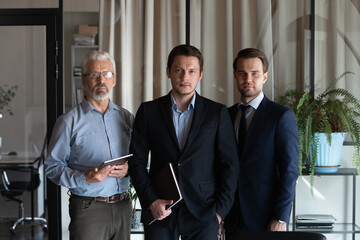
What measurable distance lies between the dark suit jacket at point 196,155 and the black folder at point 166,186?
4cm

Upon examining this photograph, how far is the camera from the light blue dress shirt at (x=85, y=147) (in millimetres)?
2986

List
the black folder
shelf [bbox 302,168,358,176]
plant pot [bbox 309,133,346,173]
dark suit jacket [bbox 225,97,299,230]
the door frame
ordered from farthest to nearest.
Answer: the door frame
shelf [bbox 302,168,358,176]
plant pot [bbox 309,133,346,173]
dark suit jacket [bbox 225,97,299,230]
the black folder

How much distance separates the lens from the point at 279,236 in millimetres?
1971

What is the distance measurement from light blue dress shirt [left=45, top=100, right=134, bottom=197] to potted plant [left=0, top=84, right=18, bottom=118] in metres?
1.90

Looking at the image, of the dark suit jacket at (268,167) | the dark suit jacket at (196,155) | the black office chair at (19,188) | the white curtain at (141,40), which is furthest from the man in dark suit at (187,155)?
the black office chair at (19,188)

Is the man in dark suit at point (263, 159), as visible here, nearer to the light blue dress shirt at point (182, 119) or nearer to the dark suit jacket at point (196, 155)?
the dark suit jacket at point (196, 155)

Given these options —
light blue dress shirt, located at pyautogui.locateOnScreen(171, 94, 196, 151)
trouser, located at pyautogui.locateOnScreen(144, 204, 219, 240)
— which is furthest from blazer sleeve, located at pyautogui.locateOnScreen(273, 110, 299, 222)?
light blue dress shirt, located at pyautogui.locateOnScreen(171, 94, 196, 151)

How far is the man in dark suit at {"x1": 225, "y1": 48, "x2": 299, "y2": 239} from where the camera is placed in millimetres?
2900

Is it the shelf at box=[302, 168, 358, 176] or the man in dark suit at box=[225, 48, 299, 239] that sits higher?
the man in dark suit at box=[225, 48, 299, 239]

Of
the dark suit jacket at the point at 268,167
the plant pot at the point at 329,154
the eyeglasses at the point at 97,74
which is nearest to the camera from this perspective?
the dark suit jacket at the point at 268,167

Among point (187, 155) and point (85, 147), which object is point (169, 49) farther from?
point (187, 155)

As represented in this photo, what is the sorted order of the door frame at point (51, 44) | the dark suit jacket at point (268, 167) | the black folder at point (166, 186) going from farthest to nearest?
the door frame at point (51, 44), the dark suit jacket at point (268, 167), the black folder at point (166, 186)

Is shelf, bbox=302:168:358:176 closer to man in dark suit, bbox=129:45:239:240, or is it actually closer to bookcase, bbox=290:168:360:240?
bookcase, bbox=290:168:360:240

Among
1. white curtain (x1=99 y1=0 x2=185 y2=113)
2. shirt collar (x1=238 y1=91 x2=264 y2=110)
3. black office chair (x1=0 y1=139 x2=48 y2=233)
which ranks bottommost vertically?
black office chair (x1=0 y1=139 x2=48 y2=233)
